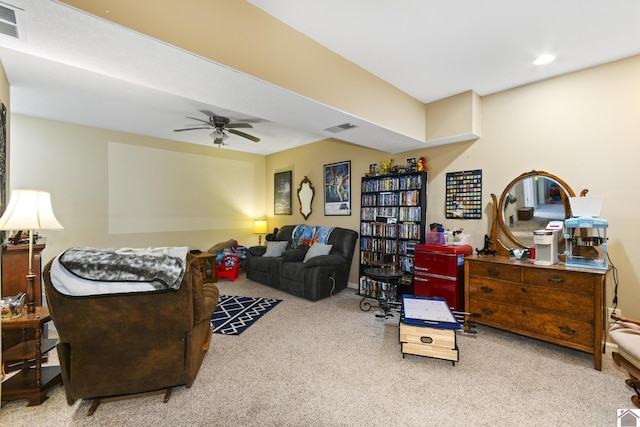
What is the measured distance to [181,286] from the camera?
1.77 m

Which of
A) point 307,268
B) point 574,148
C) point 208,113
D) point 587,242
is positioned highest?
point 208,113

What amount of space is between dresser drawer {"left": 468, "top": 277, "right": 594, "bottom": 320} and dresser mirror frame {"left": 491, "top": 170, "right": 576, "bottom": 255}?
68 cm

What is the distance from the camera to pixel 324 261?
4059mm

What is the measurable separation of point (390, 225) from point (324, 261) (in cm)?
115

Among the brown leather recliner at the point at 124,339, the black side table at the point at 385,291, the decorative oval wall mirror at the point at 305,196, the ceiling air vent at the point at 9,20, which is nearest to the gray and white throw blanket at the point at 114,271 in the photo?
the brown leather recliner at the point at 124,339

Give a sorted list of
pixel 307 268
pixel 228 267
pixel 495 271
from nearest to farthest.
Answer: pixel 495 271
pixel 307 268
pixel 228 267

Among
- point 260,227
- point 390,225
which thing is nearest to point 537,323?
point 390,225

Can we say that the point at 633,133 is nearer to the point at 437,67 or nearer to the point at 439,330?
the point at 437,67

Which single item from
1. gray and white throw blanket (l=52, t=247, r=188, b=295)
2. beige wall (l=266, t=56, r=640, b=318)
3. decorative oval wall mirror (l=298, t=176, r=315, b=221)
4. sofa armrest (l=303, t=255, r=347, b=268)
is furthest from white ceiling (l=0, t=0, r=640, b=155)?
decorative oval wall mirror (l=298, t=176, r=315, b=221)

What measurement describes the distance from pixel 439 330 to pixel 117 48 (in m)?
3.13

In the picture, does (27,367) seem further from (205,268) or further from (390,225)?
(390,225)

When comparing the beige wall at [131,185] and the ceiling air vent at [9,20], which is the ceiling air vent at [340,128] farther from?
the beige wall at [131,185]

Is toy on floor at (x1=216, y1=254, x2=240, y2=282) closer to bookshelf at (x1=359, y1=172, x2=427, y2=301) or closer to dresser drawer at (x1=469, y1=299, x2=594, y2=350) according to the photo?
bookshelf at (x1=359, y1=172, x2=427, y2=301)

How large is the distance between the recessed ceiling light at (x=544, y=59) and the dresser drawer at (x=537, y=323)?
7.75 ft
